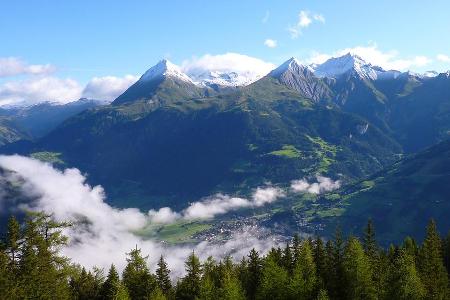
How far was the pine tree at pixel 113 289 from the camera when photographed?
88.5 metres

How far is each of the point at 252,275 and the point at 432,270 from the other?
3758 centimetres

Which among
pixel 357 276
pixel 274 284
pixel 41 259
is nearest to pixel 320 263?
pixel 274 284

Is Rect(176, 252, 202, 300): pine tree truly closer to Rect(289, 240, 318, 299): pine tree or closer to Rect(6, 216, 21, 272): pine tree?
Rect(289, 240, 318, 299): pine tree

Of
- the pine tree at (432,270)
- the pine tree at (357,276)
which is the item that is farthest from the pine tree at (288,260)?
the pine tree at (432,270)

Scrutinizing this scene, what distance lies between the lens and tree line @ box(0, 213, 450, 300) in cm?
7544

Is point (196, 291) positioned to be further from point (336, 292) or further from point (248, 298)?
point (336, 292)

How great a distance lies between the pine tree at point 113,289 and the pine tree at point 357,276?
39038mm

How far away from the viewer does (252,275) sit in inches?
4493

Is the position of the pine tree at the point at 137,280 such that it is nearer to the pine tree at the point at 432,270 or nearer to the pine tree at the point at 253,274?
the pine tree at the point at 253,274

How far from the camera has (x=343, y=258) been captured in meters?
95.5

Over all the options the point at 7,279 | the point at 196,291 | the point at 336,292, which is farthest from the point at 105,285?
the point at 336,292

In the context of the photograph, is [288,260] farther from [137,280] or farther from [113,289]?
[113,289]

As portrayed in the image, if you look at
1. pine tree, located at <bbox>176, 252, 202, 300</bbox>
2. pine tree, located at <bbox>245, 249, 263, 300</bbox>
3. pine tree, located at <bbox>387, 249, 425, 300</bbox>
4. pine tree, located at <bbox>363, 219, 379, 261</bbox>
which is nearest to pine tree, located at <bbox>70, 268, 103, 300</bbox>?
pine tree, located at <bbox>176, 252, 202, 300</bbox>

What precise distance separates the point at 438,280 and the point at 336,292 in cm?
2432
